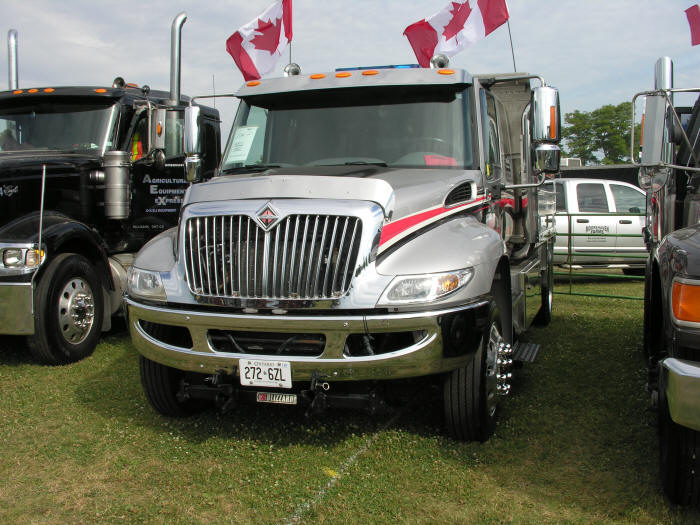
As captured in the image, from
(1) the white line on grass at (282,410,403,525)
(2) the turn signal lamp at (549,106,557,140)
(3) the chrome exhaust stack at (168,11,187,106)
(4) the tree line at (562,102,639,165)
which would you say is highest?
(4) the tree line at (562,102,639,165)

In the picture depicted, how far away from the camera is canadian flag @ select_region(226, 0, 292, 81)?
7.71 metres

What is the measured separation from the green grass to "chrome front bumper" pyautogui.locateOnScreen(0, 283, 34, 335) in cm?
52

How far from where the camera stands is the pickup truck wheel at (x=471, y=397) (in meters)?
4.10

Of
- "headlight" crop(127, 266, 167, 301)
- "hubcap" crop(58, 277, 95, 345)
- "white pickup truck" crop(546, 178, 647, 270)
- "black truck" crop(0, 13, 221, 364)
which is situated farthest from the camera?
"white pickup truck" crop(546, 178, 647, 270)

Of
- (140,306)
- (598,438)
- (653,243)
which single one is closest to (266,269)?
(140,306)

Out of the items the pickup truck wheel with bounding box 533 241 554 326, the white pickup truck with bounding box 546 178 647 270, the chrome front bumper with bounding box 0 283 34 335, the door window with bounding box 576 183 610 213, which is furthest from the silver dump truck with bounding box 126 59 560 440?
the door window with bounding box 576 183 610 213

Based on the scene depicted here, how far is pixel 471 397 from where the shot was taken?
4102 mm

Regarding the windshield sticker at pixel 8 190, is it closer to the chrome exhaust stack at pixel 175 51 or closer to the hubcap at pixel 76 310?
the hubcap at pixel 76 310

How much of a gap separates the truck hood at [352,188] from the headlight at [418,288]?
0.44 meters

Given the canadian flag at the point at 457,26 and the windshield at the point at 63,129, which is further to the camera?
the canadian flag at the point at 457,26

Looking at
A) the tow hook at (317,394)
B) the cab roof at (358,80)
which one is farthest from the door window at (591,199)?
the tow hook at (317,394)

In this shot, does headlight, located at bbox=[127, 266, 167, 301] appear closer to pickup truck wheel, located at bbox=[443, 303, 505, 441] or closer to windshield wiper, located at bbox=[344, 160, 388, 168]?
windshield wiper, located at bbox=[344, 160, 388, 168]

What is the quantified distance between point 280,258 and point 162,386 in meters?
1.43

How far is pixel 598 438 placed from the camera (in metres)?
4.45
